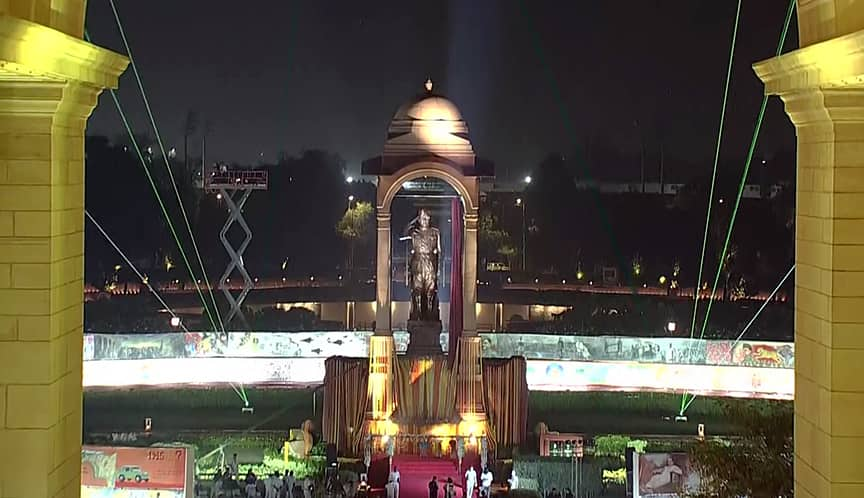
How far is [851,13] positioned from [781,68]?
0.65 metres

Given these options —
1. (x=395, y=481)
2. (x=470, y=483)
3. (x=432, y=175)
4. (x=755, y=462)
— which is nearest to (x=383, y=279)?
(x=432, y=175)

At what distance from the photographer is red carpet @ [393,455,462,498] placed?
16.2 m

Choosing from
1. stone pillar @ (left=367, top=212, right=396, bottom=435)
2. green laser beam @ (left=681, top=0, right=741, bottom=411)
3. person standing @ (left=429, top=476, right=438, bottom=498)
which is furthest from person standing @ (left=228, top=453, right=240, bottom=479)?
green laser beam @ (left=681, top=0, right=741, bottom=411)

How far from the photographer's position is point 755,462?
9.62 m

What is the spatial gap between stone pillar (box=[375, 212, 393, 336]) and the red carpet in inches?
86.3

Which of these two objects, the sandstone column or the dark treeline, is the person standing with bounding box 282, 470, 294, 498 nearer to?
the sandstone column

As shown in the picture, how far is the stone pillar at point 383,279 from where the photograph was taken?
18219 mm

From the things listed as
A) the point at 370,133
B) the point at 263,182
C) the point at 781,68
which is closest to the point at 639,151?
the point at 370,133

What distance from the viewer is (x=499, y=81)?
3369 centimetres

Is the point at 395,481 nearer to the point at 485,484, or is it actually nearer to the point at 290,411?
the point at 485,484

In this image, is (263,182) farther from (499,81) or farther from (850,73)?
(850,73)

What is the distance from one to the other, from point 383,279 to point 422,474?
349cm

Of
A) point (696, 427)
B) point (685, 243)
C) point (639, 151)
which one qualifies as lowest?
point (696, 427)

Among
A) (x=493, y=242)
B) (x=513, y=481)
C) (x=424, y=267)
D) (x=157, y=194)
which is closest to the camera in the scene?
(x=513, y=481)
